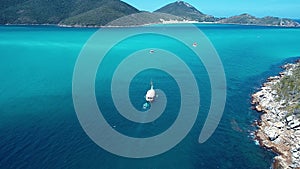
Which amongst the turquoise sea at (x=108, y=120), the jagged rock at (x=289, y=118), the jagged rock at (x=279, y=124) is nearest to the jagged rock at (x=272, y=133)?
the jagged rock at (x=279, y=124)

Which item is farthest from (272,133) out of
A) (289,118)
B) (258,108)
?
(258,108)

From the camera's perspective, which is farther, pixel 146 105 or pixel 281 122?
pixel 146 105

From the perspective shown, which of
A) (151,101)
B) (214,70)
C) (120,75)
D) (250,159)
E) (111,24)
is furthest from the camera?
(111,24)

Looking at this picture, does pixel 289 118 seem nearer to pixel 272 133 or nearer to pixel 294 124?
pixel 294 124

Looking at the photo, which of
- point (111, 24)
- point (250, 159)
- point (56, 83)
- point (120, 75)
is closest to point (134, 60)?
point (120, 75)

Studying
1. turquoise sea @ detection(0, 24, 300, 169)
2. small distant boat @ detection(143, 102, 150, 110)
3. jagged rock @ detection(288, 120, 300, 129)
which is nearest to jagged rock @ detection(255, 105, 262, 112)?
turquoise sea @ detection(0, 24, 300, 169)

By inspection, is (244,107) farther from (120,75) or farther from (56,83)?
(56,83)

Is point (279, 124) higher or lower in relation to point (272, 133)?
higher

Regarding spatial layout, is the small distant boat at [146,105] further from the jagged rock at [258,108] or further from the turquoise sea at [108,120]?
the jagged rock at [258,108]
